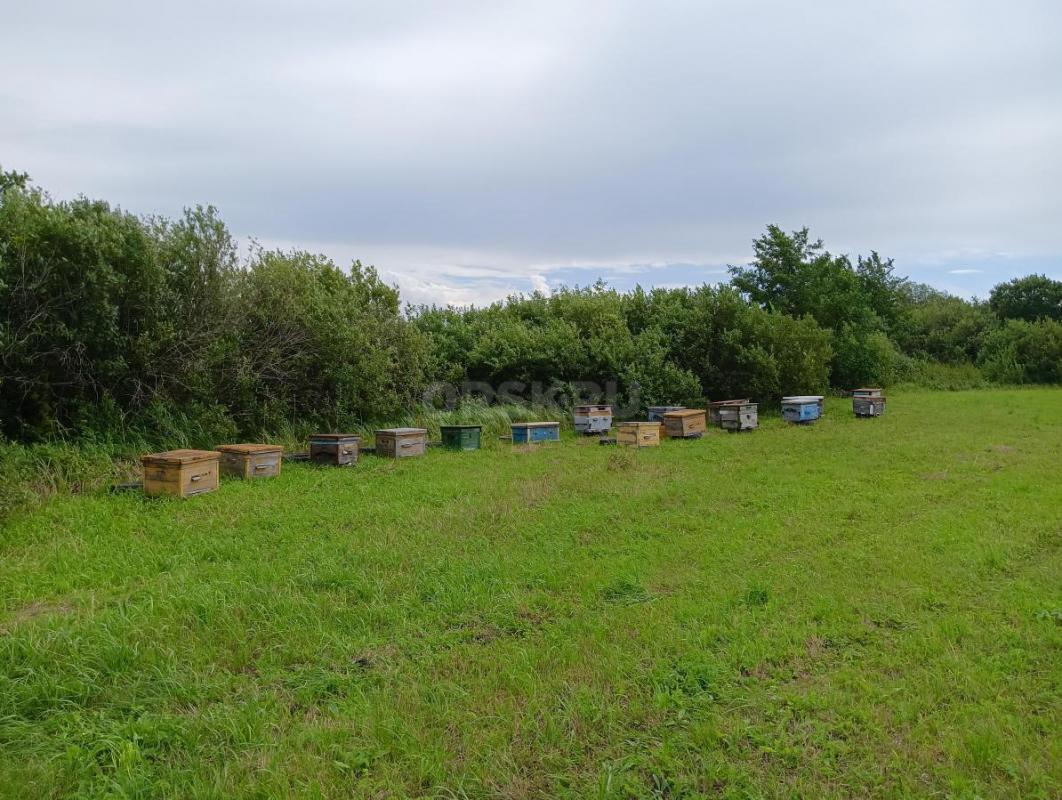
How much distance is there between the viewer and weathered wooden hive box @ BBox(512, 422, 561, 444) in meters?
11.2

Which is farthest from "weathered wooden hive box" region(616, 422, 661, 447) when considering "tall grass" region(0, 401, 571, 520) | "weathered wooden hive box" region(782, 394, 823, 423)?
"weathered wooden hive box" region(782, 394, 823, 423)

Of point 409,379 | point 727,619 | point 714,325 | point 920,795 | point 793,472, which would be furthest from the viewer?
point 714,325

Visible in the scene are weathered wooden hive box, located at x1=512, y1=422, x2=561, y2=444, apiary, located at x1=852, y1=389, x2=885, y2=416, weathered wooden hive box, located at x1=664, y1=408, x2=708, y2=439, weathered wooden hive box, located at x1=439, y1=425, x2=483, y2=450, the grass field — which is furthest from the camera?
apiary, located at x1=852, y1=389, x2=885, y2=416

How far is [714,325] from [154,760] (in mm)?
15187

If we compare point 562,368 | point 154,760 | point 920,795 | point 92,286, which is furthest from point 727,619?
point 562,368

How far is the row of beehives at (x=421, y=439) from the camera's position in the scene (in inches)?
265

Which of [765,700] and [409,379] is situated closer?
[765,700]

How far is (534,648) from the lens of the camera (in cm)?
346

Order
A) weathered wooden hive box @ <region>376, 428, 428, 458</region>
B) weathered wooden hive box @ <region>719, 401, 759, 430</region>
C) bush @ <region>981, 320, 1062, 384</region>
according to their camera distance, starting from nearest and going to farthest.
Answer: weathered wooden hive box @ <region>376, 428, 428, 458</region> < weathered wooden hive box @ <region>719, 401, 759, 430</region> < bush @ <region>981, 320, 1062, 384</region>

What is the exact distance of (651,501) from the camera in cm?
676

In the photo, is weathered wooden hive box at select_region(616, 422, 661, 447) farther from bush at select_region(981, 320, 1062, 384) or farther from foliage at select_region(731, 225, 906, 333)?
bush at select_region(981, 320, 1062, 384)

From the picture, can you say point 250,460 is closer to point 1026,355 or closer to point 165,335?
point 165,335

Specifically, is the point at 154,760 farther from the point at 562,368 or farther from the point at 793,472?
the point at 562,368

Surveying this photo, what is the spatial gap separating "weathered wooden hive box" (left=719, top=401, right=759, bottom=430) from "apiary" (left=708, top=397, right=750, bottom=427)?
0.13 ft
